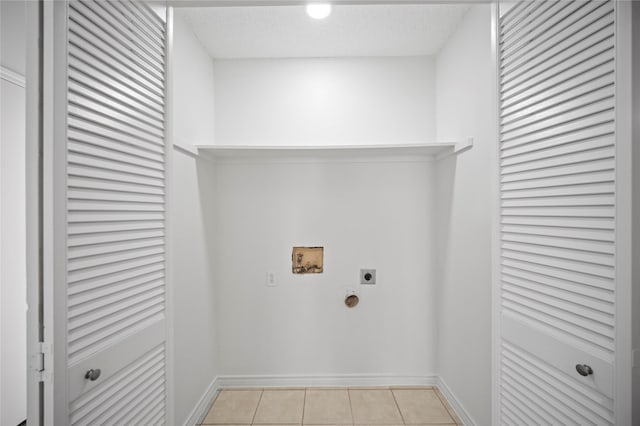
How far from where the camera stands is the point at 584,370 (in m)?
1.04

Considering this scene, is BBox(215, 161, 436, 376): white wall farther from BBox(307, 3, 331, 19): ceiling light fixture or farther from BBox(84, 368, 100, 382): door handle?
BBox(84, 368, 100, 382): door handle

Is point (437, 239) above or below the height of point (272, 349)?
above

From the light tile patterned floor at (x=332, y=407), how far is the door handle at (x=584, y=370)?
1533 millimetres

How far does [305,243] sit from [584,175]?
2028mm

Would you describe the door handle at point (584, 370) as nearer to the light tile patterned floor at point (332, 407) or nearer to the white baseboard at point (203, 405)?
the light tile patterned floor at point (332, 407)

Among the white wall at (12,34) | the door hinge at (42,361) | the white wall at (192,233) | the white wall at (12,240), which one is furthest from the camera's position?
the white wall at (192,233)

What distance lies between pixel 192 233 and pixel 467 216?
71.7 inches

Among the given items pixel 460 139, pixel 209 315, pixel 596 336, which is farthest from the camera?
pixel 209 315

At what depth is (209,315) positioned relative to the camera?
2594 mm

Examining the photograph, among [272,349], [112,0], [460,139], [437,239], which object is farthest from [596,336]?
[272,349]

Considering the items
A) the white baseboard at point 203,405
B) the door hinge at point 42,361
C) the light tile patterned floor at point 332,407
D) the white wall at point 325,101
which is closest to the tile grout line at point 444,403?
the light tile patterned floor at point 332,407

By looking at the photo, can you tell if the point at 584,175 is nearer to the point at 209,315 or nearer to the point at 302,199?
the point at 302,199

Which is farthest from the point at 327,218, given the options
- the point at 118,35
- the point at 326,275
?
the point at 118,35

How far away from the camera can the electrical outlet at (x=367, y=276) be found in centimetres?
279
